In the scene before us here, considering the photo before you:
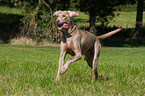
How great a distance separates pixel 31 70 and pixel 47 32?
985 cm

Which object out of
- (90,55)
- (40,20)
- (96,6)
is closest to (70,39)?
(90,55)

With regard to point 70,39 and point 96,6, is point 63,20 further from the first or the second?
point 96,6

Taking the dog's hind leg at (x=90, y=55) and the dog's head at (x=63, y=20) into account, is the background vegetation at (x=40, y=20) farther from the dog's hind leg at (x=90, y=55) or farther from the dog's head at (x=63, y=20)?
the dog's head at (x=63, y=20)

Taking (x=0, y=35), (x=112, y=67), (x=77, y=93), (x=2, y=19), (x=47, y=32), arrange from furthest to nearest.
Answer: (x=2, y=19) → (x=0, y=35) → (x=47, y=32) → (x=112, y=67) → (x=77, y=93)

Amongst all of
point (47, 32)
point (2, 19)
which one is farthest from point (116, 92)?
point (2, 19)

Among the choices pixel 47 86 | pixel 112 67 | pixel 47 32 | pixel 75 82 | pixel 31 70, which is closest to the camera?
pixel 47 86

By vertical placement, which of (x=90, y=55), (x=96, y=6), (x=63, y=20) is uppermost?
(x=96, y=6)

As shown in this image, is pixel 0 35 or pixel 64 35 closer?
pixel 64 35

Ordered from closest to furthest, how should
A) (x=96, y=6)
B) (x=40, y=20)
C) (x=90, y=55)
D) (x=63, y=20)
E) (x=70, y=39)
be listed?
(x=63, y=20) → (x=70, y=39) → (x=90, y=55) → (x=40, y=20) → (x=96, y=6)

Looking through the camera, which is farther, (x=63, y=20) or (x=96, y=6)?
(x=96, y=6)

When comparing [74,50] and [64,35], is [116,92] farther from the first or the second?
[64,35]

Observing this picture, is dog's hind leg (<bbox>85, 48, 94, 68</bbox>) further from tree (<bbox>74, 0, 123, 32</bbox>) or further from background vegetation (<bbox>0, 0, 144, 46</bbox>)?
tree (<bbox>74, 0, 123, 32</bbox>)

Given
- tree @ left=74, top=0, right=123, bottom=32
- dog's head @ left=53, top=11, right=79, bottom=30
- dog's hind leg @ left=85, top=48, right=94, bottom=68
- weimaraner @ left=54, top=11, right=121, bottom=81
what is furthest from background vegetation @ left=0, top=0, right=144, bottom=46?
dog's head @ left=53, top=11, right=79, bottom=30

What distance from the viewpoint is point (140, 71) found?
733 cm
